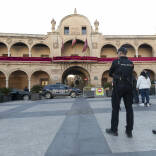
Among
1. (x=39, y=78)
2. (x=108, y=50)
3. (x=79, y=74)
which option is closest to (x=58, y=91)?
(x=39, y=78)

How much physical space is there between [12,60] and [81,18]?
1587cm

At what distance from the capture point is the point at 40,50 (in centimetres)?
2931

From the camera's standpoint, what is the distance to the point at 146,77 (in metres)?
7.57

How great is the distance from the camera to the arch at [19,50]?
28480 millimetres

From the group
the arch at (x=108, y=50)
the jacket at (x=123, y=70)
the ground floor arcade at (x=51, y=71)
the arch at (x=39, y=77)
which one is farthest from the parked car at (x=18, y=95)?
the arch at (x=108, y=50)

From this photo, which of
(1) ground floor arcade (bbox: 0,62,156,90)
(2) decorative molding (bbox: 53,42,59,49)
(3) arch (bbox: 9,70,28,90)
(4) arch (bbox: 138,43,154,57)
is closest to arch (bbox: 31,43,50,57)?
(2) decorative molding (bbox: 53,42,59,49)

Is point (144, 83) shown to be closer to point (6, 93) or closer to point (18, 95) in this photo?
point (6, 93)

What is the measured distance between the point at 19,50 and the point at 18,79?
6.09 meters

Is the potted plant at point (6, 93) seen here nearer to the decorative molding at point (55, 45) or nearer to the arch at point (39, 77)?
the arch at point (39, 77)

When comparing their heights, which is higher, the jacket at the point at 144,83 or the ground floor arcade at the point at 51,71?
the ground floor arcade at the point at 51,71

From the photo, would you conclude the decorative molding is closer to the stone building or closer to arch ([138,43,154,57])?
the stone building

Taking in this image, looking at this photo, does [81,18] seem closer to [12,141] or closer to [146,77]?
[146,77]

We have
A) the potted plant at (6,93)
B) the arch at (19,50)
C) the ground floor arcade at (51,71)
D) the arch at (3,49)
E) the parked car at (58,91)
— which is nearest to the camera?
the potted plant at (6,93)

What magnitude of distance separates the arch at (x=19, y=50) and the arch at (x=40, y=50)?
1.41 metres
